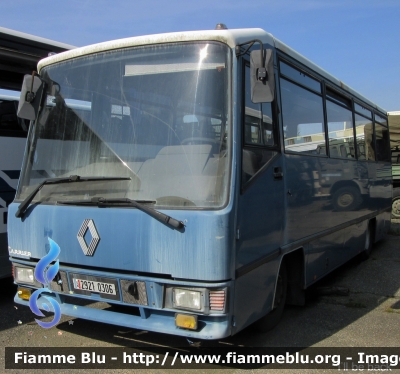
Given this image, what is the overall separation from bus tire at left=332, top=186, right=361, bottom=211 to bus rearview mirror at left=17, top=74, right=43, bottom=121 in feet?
12.6

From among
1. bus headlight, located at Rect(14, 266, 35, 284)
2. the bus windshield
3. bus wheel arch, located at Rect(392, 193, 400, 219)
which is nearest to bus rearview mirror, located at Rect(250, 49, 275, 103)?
the bus windshield

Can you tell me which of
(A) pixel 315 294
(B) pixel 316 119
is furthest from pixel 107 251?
(A) pixel 315 294

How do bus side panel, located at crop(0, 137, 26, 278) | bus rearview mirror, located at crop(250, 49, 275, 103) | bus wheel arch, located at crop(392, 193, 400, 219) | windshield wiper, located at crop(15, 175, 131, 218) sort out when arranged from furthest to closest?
1. bus wheel arch, located at crop(392, 193, 400, 219)
2. bus side panel, located at crop(0, 137, 26, 278)
3. windshield wiper, located at crop(15, 175, 131, 218)
4. bus rearview mirror, located at crop(250, 49, 275, 103)

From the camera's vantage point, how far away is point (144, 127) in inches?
160

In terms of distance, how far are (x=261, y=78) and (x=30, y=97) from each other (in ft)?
7.53

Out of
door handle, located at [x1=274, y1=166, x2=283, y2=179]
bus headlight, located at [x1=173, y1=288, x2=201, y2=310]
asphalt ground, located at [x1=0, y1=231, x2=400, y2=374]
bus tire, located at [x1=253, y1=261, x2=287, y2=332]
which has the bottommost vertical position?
asphalt ground, located at [x1=0, y1=231, x2=400, y2=374]

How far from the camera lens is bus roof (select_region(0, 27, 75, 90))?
574 centimetres

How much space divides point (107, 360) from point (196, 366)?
0.83m

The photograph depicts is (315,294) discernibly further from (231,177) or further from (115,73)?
(115,73)

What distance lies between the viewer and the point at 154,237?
3.72 metres

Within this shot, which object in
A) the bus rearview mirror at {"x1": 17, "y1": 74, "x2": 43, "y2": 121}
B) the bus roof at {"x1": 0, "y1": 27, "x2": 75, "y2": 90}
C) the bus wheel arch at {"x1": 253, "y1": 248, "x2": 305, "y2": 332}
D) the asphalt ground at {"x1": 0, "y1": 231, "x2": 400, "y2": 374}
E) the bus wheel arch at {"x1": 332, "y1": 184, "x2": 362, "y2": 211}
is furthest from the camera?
the bus wheel arch at {"x1": 332, "y1": 184, "x2": 362, "y2": 211}

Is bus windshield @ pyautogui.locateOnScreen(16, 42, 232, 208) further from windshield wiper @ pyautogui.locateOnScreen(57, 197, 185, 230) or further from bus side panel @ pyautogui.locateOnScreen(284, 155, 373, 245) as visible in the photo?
→ bus side panel @ pyautogui.locateOnScreen(284, 155, 373, 245)

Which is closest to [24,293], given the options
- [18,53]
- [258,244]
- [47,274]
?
[47,274]

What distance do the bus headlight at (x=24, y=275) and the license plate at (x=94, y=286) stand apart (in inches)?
22.2
